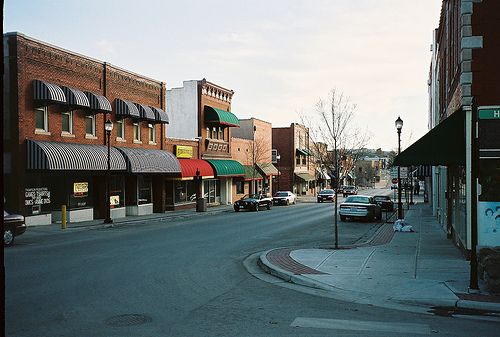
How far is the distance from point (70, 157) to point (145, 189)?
9.86m

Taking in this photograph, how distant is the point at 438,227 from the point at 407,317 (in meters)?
16.6

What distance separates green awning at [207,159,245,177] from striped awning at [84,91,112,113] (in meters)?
15.1

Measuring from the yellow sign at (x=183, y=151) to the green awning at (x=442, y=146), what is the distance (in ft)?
88.7

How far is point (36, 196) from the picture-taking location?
25203 millimetres

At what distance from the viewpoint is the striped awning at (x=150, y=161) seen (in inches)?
1221

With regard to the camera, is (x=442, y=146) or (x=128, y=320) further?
(x=442, y=146)

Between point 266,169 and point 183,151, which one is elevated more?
point 183,151

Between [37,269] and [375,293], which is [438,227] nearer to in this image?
[375,293]

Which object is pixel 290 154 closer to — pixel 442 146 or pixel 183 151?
pixel 183 151

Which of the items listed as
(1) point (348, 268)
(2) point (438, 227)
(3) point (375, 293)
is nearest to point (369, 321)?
(3) point (375, 293)

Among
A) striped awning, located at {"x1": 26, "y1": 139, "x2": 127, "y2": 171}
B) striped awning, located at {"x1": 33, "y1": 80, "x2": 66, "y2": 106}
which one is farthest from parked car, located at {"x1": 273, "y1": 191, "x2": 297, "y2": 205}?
striped awning, located at {"x1": 33, "y1": 80, "x2": 66, "y2": 106}

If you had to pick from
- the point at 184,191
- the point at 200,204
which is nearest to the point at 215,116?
the point at 184,191

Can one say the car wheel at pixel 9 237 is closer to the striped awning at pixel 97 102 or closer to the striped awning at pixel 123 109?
the striped awning at pixel 97 102

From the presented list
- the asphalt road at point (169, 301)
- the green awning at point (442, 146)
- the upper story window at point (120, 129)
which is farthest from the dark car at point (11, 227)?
the upper story window at point (120, 129)
